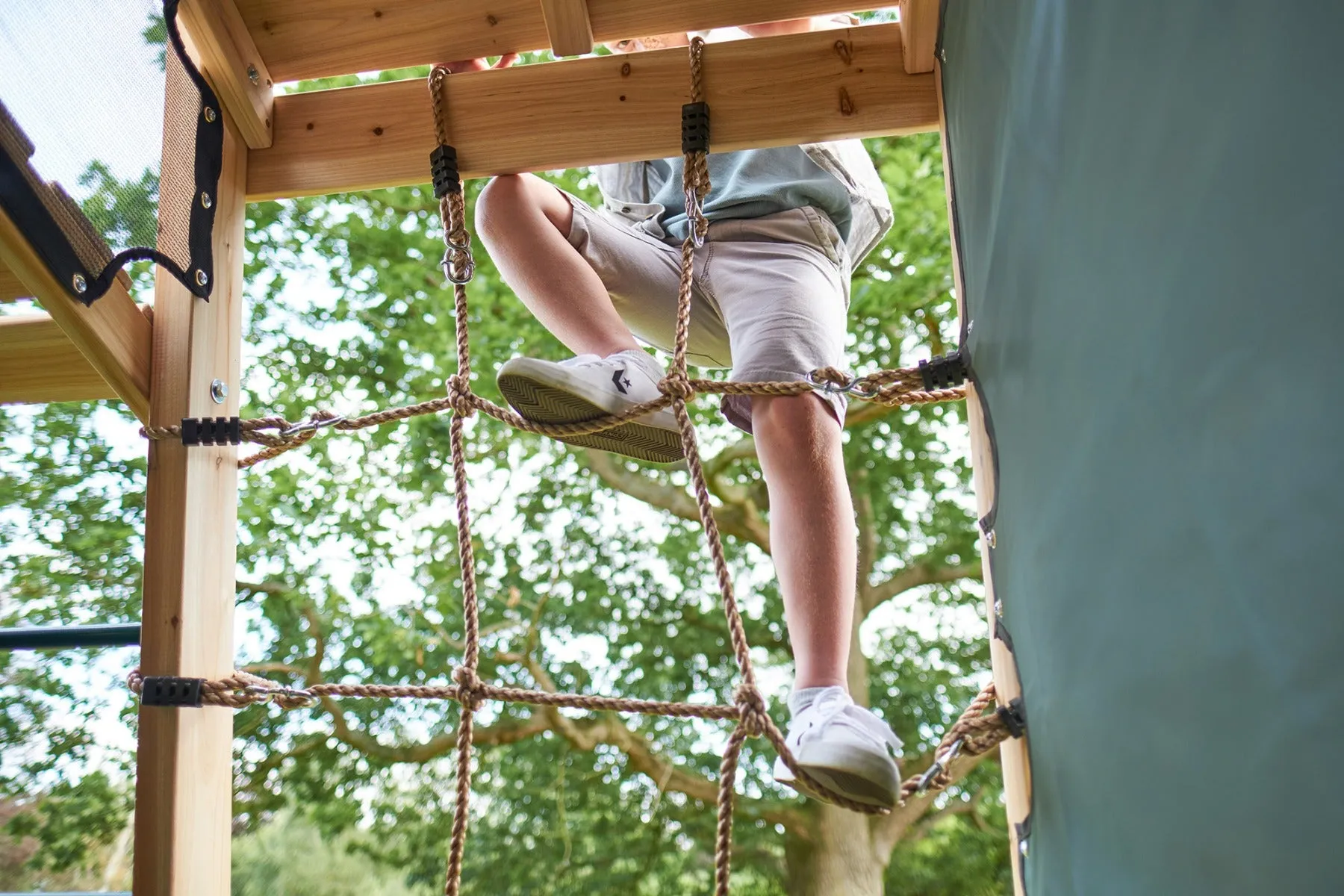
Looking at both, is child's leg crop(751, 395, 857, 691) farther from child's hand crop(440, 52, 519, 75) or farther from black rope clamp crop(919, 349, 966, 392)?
child's hand crop(440, 52, 519, 75)

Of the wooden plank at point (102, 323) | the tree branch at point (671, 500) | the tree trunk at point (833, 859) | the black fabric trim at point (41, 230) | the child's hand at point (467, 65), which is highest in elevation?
the tree branch at point (671, 500)

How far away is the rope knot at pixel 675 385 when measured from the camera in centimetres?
123

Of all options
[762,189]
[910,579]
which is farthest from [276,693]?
[910,579]

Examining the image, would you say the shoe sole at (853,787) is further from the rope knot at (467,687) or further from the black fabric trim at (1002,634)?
the rope knot at (467,687)

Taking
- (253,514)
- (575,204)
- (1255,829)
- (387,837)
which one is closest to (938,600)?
(387,837)

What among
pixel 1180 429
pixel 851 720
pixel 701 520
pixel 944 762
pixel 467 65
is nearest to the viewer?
pixel 1180 429

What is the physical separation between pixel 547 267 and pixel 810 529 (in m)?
0.47

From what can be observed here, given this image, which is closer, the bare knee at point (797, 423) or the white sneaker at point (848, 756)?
the white sneaker at point (848, 756)

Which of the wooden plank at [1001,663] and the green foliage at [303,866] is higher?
the wooden plank at [1001,663]

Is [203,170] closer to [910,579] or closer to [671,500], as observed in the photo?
[671,500]

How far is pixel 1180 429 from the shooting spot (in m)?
0.58

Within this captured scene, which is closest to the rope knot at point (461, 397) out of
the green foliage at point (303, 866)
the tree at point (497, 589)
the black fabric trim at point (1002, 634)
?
the black fabric trim at point (1002, 634)

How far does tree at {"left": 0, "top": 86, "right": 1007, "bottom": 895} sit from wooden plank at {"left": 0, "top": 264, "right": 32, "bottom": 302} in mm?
3635

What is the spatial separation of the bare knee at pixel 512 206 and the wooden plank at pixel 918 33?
466mm
